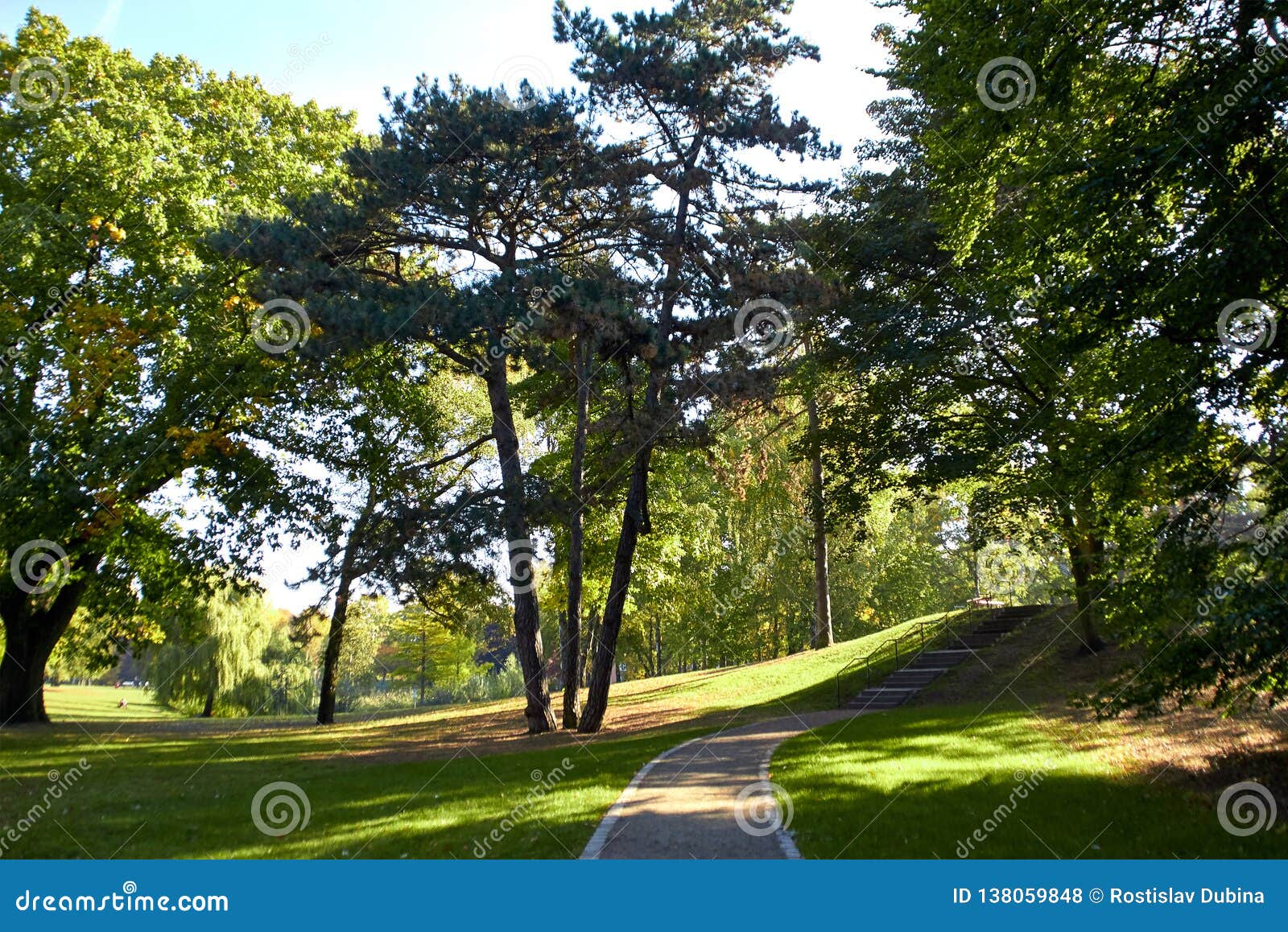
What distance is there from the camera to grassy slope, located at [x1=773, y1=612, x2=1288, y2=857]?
7.70 metres

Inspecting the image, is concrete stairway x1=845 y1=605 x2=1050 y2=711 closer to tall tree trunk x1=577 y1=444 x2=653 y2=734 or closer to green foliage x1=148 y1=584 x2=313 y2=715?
tall tree trunk x1=577 y1=444 x2=653 y2=734

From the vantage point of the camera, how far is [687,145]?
17.5 metres

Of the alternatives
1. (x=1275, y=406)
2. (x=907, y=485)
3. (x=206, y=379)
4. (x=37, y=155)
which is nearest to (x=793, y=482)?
(x=907, y=485)

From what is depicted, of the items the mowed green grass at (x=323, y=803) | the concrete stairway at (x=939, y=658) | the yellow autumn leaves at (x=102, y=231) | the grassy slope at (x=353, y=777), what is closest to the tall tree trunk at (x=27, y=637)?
the grassy slope at (x=353, y=777)

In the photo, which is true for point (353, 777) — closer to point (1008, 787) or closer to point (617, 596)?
point (617, 596)

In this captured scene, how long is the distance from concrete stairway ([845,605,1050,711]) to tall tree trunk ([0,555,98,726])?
1964cm

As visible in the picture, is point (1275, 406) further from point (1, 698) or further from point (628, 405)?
point (1, 698)

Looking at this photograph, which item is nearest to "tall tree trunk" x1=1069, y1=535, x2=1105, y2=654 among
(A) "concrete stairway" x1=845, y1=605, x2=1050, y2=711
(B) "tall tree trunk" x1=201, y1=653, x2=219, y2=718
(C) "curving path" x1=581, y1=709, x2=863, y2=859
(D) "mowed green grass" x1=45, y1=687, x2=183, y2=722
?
(A) "concrete stairway" x1=845, y1=605, x2=1050, y2=711

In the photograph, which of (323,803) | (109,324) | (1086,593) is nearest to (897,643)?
(1086,593)

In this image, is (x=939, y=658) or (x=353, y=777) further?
(x=939, y=658)

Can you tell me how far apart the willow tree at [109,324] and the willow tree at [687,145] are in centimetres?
880

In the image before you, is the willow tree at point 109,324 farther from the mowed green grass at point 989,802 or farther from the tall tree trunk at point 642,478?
the mowed green grass at point 989,802

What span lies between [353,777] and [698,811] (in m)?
6.85

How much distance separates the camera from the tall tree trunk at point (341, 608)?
15.8 metres
